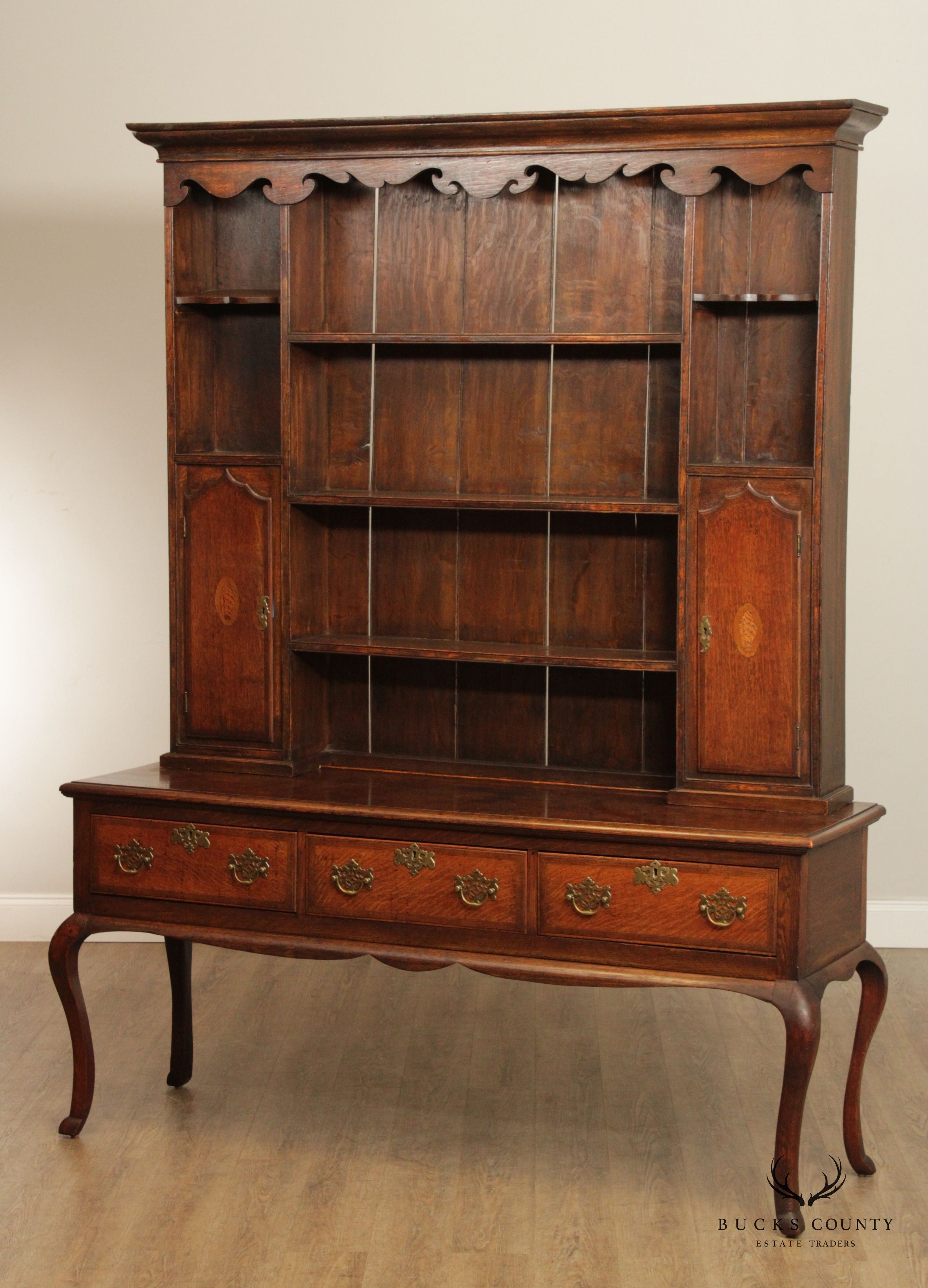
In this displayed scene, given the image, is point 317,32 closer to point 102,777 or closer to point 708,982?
point 102,777

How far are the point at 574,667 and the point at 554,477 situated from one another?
483mm

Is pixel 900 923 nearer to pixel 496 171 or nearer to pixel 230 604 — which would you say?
pixel 230 604

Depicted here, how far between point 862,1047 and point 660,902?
2.06 ft

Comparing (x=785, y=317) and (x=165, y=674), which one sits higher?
(x=785, y=317)

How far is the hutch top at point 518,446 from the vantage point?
122 inches

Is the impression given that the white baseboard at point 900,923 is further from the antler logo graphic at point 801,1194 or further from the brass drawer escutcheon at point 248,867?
the brass drawer escutcheon at point 248,867

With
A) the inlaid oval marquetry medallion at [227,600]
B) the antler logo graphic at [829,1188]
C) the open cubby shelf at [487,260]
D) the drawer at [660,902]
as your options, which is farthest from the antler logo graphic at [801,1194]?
the open cubby shelf at [487,260]

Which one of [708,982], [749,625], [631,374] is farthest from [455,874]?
[631,374]

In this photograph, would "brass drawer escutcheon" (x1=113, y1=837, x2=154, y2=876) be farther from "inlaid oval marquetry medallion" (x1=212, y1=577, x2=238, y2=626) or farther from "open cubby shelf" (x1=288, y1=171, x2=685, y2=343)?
"open cubby shelf" (x1=288, y1=171, x2=685, y2=343)

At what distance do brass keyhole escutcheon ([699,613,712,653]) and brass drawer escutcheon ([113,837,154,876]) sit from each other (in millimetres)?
1347

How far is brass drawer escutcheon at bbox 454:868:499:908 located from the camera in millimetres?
3016

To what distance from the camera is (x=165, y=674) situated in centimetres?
464

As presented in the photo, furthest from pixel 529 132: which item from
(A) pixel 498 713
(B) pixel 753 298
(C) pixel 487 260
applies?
(A) pixel 498 713

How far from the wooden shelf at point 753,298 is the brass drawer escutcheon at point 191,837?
5.36 ft
